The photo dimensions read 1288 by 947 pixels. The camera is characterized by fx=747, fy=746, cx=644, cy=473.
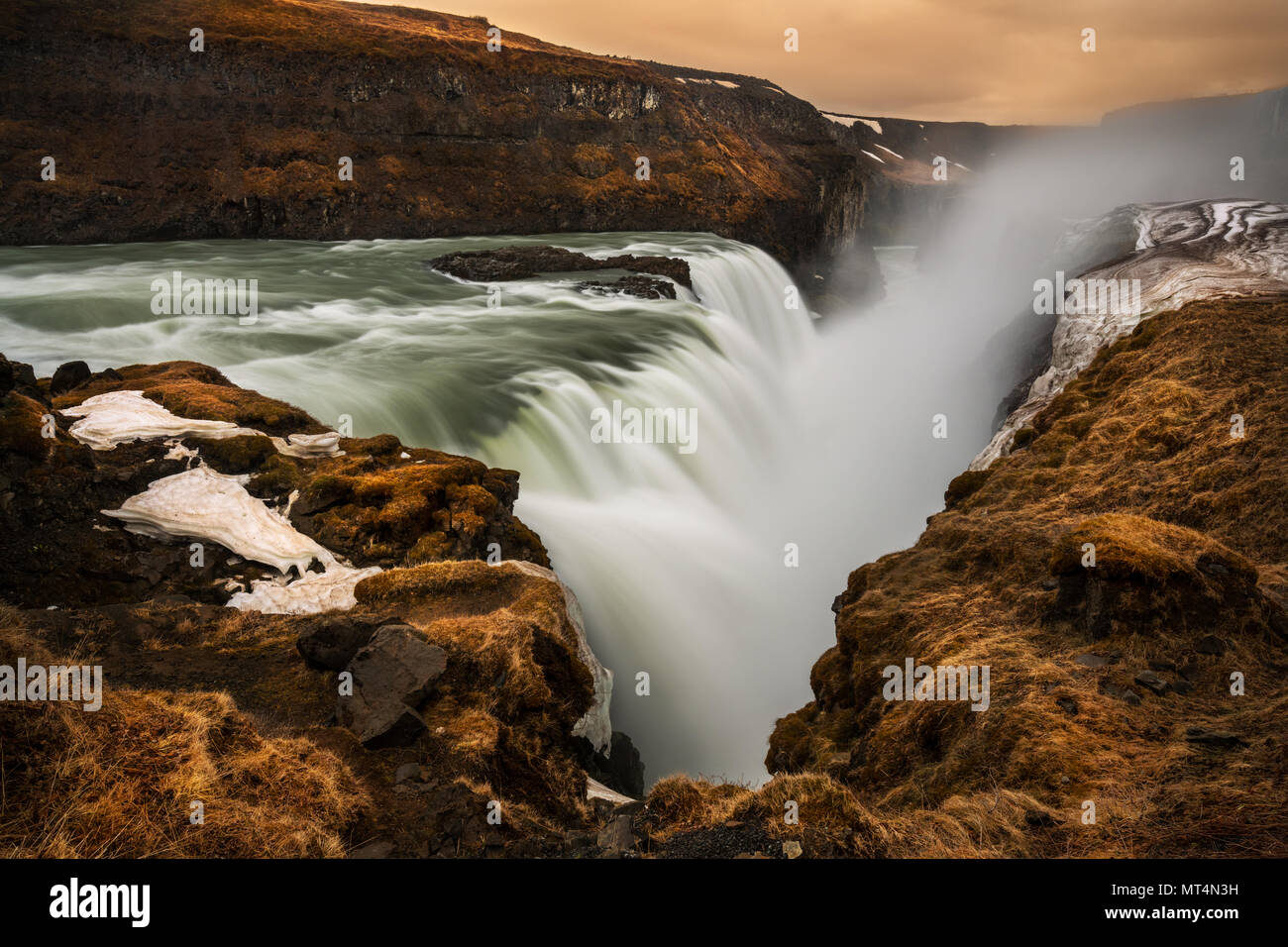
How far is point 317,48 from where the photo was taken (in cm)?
6200

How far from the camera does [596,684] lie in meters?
10.8

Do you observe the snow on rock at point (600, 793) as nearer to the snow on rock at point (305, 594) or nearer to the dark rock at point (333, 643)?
the dark rock at point (333, 643)

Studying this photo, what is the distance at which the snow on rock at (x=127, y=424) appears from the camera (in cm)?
1217

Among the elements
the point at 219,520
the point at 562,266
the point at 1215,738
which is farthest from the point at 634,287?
the point at 1215,738

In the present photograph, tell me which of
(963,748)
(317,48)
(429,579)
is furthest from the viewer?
(317,48)

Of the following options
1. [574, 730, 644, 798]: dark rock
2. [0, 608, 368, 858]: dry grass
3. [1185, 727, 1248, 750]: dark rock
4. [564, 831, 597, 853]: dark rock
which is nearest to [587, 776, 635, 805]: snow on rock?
[574, 730, 644, 798]: dark rock

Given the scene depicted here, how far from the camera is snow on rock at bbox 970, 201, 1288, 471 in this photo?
62.3ft

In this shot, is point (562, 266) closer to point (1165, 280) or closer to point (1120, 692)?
point (1165, 280)

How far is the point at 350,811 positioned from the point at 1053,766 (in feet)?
19.1

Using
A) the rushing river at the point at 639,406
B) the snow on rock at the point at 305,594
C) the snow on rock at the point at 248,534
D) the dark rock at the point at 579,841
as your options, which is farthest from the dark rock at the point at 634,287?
the dark rock at the point at 579,841

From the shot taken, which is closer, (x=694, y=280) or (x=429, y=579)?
(x=429, y=579)

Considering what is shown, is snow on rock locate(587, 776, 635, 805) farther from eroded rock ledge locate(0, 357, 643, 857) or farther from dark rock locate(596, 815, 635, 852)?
dark rock locate(596, 815, 635, 852)
